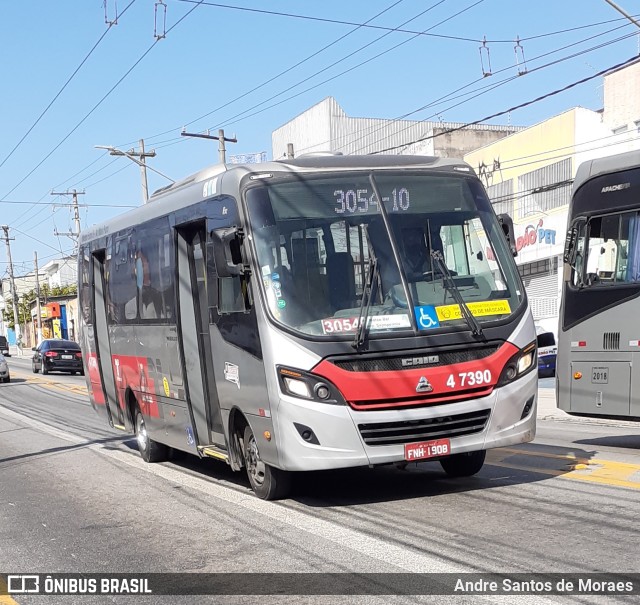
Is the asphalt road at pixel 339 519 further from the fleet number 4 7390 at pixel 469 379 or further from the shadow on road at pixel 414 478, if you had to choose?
the fleet number 4 7390 at pixel 469 379

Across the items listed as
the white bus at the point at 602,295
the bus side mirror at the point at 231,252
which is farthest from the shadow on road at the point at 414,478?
the bus side mirror at the point at 231,252

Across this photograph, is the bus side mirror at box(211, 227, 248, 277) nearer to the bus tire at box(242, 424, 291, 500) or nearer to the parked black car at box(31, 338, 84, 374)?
the bus tire at box(242, 424, 291, 500)

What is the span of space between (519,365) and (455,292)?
0.86 metres

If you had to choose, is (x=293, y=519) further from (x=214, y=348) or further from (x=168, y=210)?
(x=168, y=210)

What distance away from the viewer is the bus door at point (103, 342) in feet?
46.4

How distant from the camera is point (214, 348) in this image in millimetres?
9656

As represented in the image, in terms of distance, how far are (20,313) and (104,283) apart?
348ft

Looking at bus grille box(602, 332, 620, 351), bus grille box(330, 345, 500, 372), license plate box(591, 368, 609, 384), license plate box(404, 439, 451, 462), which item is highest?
bus grille box(330, 345, 500, 372)

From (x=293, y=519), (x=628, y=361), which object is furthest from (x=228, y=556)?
(x=628, y=361)

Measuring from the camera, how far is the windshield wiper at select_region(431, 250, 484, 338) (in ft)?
27.2

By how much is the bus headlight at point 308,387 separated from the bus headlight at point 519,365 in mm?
1511

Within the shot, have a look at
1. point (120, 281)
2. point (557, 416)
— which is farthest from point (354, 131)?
point (120, 281)

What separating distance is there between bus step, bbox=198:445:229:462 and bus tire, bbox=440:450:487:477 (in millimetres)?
2149


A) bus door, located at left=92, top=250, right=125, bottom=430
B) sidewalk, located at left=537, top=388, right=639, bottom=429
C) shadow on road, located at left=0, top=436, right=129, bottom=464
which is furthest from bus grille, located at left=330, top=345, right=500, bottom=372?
shadow on road, located at left=0, top=436, right=129, bottom=464
